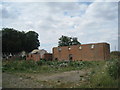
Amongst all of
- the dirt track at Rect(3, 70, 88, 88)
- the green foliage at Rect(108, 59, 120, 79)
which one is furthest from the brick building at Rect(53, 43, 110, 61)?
the green foliage at Rect(108, 59, 120, 79)

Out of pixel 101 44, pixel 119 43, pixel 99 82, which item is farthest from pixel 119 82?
pixel 101 44

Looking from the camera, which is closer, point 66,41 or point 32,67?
point 32,67

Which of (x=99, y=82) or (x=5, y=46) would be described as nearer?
(x=99, y=82)

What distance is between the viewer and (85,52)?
31.9 metres

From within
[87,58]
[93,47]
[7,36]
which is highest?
[7,36]

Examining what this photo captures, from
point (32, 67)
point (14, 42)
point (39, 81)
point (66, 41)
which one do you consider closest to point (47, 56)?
point (14, 42)

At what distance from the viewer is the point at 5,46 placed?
40.2 meters

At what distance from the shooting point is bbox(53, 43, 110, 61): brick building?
29.6 m

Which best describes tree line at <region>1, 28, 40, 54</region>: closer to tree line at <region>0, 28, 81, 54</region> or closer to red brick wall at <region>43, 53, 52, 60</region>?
tree line at <region>0, 28, 81, 54</region>

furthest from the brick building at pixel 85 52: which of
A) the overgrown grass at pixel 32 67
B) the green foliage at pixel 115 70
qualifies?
the green foliage at pixel 115 70

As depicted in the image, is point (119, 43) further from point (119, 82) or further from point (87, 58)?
point (87, 58)

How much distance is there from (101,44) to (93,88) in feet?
84.4

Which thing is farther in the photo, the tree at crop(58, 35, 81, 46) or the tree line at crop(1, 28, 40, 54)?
the tree at crop(58, 35, 81, 46)

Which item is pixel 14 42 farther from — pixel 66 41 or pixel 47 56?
pixel 66 41
